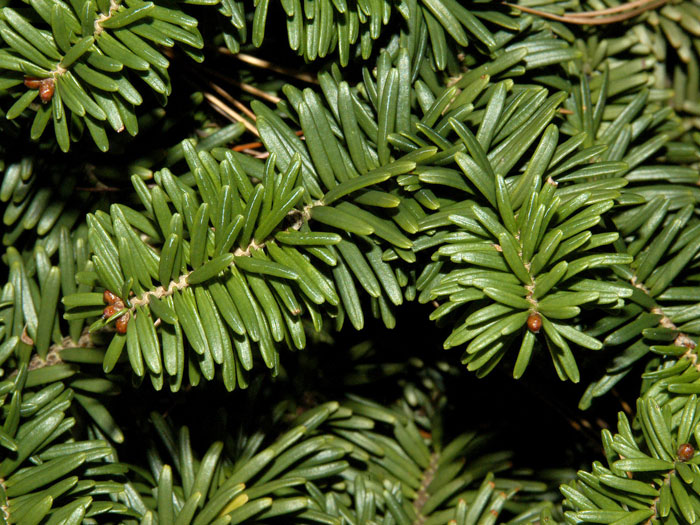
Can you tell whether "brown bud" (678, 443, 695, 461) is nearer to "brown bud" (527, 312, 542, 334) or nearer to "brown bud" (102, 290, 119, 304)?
"brown bud" (527, 312, 542, 334)

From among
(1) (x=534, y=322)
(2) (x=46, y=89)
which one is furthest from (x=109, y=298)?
(1) (x=534, y=322)

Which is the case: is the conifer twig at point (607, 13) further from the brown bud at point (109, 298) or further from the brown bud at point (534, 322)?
the brown bud at point (109, 298)

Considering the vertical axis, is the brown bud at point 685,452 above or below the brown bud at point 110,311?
below

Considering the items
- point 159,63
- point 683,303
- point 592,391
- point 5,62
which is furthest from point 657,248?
Answer: point 5,62

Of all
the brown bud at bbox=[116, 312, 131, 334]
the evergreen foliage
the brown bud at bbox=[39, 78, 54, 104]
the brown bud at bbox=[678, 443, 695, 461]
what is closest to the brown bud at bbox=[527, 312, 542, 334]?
the evergreen foliage

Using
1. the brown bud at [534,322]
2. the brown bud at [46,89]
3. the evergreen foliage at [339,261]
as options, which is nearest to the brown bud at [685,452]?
the evergreen foliage at [339,261]

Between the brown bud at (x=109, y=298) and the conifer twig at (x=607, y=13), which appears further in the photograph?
the conifer twig at (x=607, y=13)

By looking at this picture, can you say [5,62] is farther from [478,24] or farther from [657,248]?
[657,248]
